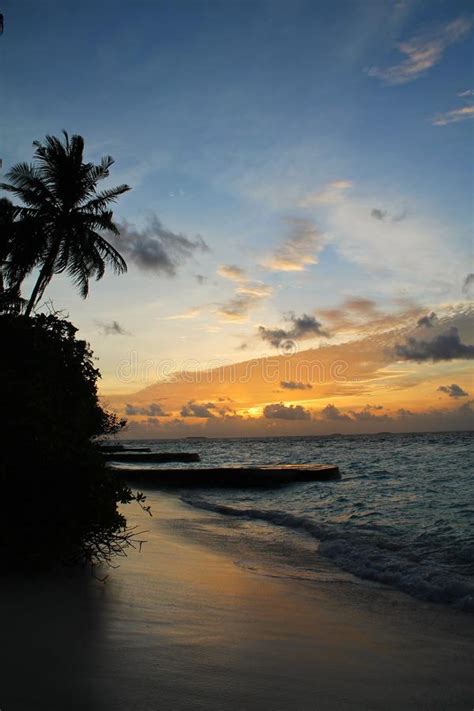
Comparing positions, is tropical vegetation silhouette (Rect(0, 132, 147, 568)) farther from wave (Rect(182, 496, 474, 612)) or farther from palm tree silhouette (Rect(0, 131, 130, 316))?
palm tree silhouette (Rect(0, 131, 130, 316))

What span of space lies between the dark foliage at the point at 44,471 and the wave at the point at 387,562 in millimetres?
4126

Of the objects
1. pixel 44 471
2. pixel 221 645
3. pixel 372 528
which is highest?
pixel 44 471

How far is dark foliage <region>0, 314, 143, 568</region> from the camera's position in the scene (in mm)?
5691

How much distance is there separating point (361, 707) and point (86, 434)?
4.80 m

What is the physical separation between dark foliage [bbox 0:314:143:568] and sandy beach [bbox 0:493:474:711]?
455 mm

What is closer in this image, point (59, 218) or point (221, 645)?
point (221, 645)

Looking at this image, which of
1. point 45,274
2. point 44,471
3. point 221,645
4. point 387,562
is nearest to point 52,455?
point 44,471

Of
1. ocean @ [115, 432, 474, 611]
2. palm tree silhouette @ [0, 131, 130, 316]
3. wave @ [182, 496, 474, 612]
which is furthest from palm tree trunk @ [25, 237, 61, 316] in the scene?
wave @ [182, 496, 474, 612]

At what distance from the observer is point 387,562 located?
8492 mm

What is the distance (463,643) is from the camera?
198 inches

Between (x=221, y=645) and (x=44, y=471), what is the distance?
2880 millimetres

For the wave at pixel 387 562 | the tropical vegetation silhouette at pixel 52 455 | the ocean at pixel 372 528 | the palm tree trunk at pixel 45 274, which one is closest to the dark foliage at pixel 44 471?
the tropical vegetation silhouette at pixel 52 455

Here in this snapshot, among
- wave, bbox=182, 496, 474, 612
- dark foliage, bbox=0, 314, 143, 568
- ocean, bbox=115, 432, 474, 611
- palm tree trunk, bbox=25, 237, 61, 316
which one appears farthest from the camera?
palm tree trunk, bbox=25, 237, 61, 316

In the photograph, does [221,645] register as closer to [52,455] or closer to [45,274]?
[52,455]
